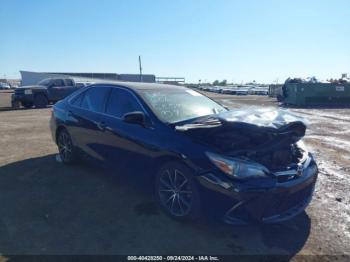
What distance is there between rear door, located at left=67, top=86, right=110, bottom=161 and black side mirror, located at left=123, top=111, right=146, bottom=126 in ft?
2.84

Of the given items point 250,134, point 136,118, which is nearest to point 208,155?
point 250,134

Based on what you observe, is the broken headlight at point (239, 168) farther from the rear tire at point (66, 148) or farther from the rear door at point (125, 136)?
the rear tire at point (66, 148)

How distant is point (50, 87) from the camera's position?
20.0m

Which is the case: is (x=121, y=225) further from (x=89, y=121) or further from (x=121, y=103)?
(x=89, y=121)

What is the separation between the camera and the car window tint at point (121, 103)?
4402 mm

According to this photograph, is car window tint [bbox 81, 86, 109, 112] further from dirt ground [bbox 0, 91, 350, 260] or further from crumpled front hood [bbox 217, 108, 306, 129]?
crumpled front hood [bbox 217, 108, 306, 129]

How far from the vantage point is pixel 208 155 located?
330 centimetres

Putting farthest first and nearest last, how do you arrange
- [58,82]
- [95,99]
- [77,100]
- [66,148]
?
[58,82] < [66,148] < [77,100] < [95,99]

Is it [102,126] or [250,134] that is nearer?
[250,134]

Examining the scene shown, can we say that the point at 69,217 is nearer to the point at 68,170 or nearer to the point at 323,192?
the point at 68,170

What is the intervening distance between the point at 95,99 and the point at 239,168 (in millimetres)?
2987

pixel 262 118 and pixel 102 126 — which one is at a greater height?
pixel 262 118

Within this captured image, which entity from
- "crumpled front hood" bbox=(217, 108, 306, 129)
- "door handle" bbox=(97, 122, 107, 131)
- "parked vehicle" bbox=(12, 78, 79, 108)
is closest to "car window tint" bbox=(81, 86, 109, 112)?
"door handle" bbox=(97, 122, 107, 131)

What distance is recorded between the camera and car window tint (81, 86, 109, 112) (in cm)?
503
